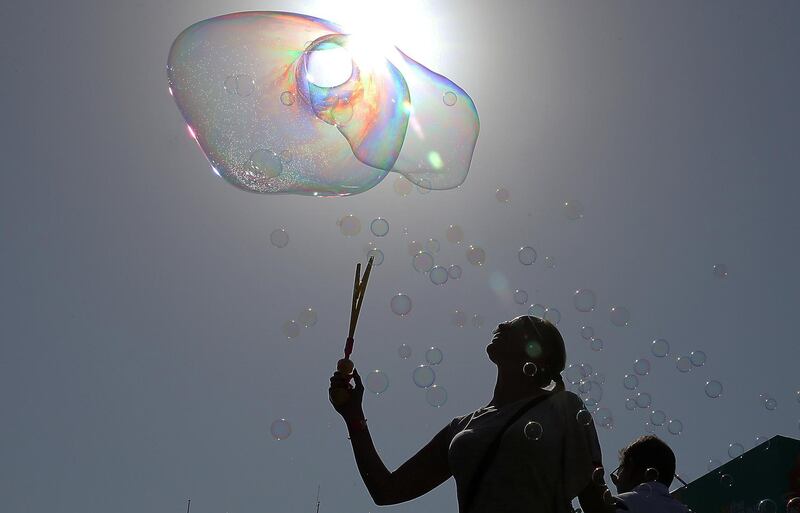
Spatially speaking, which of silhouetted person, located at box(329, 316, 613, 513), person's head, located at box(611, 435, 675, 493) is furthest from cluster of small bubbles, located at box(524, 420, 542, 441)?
person's head, located at box(611, 435, 675, 493)

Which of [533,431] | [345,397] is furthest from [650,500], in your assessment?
[345,397]

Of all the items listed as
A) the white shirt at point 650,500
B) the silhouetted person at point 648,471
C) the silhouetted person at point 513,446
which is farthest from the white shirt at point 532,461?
the silhouetted person at point 648,471

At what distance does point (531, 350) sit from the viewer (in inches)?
114

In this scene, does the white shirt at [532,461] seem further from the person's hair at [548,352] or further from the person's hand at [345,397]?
the person's hand at [345,397]

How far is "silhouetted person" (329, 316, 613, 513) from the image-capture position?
2461 mm

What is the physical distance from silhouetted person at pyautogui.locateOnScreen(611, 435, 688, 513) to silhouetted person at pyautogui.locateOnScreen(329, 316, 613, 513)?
105 centimetres

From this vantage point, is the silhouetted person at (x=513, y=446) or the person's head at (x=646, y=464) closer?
the silhouetted person at (x=513, y=446)

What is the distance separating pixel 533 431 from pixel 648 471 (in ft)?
4.89

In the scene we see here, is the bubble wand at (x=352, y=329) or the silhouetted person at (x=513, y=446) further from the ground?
the bubble wand at (x=352, y=329)

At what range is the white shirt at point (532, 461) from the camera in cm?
244

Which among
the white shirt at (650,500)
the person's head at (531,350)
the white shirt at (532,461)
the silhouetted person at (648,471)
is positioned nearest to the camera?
the white shirt at (532,461)

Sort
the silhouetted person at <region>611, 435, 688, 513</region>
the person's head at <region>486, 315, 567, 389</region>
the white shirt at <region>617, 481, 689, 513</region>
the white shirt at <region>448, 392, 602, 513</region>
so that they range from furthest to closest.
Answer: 1. the silhouetted person at <region>611, 435, 688, 513</region>
2. the white shirt at <region>617, 481, 689, 513</region>
3. the person's head at <region>486, 315, 567, 389</region>
4. the white shirt at <region>448, 392, 602, 513</region>

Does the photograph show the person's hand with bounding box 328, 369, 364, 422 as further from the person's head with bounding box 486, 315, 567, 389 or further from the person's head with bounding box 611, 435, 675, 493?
the person's head with bounding box 611, 435, 675, 493

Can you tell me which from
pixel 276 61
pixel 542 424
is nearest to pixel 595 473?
pixel 542 424
